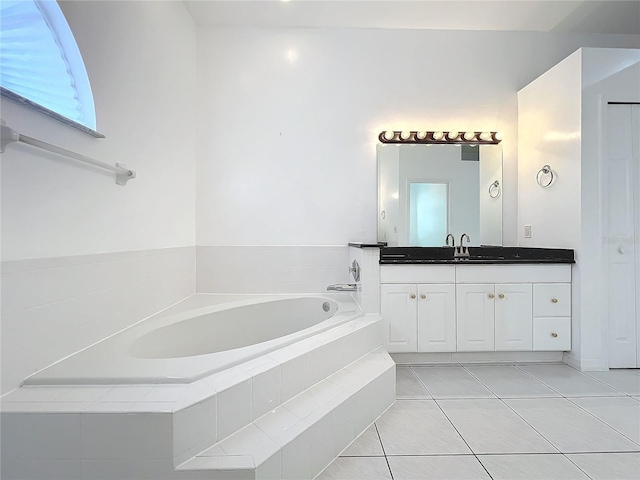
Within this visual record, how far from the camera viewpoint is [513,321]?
91.1 inches

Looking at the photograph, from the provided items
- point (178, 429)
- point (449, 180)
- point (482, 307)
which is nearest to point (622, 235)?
point (482, 307)

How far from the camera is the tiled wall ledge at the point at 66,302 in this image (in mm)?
1113

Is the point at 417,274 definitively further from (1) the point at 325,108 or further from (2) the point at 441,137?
(1) the point at 325,108

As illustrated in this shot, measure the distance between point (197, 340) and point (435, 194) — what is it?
2.20m

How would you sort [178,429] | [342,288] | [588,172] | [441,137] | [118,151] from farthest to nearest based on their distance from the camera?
[441,137] → [342,288] → [588,172] → [118,151] → [178,429]

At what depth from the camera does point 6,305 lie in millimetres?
1089

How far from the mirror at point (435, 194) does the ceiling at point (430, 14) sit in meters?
1.03

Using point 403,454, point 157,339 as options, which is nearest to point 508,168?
point 403,454

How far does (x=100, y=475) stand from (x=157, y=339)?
0.77 meters

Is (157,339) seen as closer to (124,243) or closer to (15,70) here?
(124,243)

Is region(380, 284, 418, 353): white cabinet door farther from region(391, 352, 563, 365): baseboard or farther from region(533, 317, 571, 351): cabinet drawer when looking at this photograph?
region(533, 317, 571, 351): cabinet drawer

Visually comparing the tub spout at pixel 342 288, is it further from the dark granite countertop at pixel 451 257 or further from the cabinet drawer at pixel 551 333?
the cabinet drawer at pixel 551 333

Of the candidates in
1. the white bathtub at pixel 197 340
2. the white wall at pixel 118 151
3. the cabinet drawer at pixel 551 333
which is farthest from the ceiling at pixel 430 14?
the cabinet drawer at pixel 551 333

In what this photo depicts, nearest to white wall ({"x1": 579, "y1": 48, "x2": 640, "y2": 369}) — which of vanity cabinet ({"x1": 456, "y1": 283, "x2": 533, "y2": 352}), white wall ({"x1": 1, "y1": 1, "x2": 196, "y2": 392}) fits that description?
vanity cabinet ({"x1": 456, "y1": 283, "x2": 533, "y2": 352})
